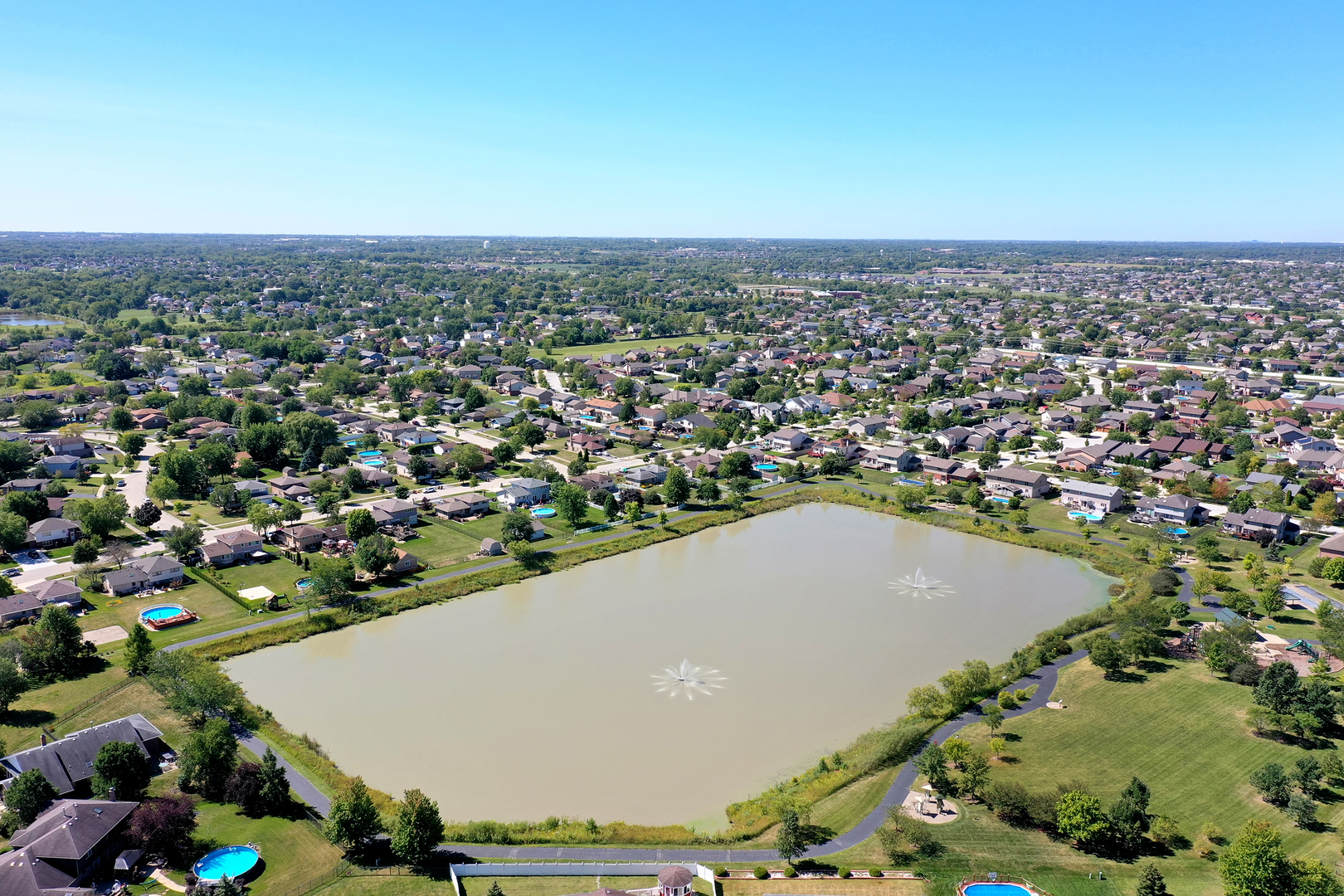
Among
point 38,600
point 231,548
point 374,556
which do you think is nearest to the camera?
point 38,600

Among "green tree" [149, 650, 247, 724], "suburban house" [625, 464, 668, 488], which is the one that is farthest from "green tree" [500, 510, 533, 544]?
"green tree" [149, 650, 247, 724]

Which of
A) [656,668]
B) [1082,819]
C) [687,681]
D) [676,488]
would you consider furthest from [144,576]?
[1082,819]

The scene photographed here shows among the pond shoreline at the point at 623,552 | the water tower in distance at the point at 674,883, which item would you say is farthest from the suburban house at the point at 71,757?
the water tower in distance at the point at 674,883

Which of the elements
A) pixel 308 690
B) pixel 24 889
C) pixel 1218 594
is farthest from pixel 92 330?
pixel 1218 594

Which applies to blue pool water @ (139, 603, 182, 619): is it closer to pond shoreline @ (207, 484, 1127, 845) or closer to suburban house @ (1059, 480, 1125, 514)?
pond shoreline @ (207, 484, 1127, 845)

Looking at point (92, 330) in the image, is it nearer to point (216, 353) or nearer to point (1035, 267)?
point (216, 353)

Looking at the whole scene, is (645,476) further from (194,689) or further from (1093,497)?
(194,689)

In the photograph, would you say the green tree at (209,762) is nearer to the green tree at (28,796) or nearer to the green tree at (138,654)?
the green tree at (28,796)
